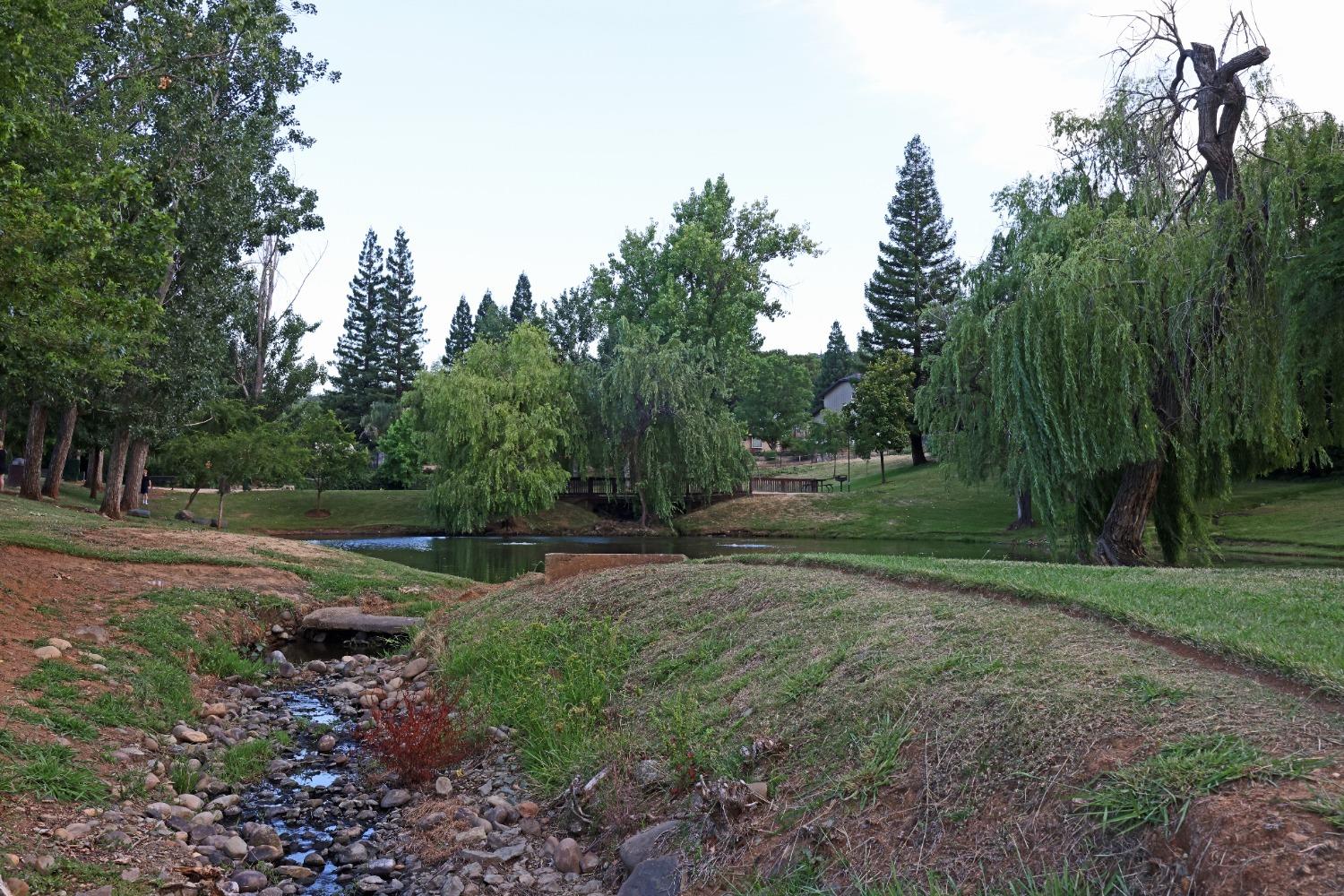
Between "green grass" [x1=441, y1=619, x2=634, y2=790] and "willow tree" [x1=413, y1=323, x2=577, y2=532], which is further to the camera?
"willow tree" [x1=413, y1=323, x2=577, y2=532]

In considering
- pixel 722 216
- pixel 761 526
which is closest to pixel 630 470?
pixel 761 526

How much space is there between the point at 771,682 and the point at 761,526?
3575 centimetres

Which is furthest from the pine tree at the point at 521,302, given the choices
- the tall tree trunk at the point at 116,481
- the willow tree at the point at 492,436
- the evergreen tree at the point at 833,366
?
the tall tree trunk at the point at 116,481

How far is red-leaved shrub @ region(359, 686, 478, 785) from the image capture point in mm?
7828

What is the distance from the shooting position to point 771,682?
693 centimetres

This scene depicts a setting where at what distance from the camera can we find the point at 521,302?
79.4 meters

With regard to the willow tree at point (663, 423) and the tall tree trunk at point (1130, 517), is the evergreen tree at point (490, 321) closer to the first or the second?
the willow tree at point (663, 423)

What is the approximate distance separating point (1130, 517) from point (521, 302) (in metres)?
68.3

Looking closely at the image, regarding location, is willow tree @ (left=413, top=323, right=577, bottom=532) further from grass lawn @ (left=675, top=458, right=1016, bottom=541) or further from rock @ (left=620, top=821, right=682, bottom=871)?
rock @ (left=620, top=821, right=682, bottom=871)

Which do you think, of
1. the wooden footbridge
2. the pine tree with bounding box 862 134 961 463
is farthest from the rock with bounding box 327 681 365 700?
the pine tree with bounding box 862 134 961 463

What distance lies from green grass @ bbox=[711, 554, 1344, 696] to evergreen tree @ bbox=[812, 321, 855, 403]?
76.2m

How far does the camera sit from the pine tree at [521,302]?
78.7 meters

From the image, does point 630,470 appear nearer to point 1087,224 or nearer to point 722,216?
point 722,216

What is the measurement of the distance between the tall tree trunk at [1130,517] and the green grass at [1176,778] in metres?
12.0
